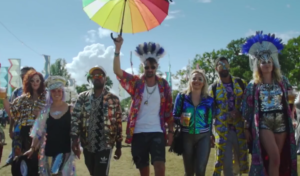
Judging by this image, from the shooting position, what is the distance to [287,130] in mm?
5648

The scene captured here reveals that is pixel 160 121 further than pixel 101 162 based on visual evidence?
Yes

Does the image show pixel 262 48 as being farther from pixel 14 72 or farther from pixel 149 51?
pixel 14 72

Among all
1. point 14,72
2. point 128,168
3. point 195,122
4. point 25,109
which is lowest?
point 128,168

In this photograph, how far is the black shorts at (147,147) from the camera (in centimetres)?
544

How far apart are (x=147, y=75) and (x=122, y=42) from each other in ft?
2.43

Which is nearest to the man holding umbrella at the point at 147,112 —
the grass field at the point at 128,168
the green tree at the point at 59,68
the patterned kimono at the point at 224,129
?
the patterned kimono at the point at 224,129

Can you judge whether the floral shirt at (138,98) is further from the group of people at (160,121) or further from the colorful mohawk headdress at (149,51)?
the colorful mohawk headdress at (149,51)

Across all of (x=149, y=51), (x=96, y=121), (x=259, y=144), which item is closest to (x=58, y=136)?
(x=96, y=121)

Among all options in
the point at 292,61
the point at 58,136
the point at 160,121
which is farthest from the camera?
the point at 292,61

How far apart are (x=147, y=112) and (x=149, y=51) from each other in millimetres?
1044

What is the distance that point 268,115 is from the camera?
557cm

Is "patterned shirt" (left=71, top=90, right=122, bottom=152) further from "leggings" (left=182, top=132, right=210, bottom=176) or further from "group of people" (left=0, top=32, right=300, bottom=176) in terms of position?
"leggings" (left=182, top=132, right=210, bottom=176)

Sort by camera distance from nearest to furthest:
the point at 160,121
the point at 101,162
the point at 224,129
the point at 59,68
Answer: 1. the point at 101,162
2. the point at 160,121
3. the point at 224,129
4. the point at 59,68

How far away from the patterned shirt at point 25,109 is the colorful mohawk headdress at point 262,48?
3.78 m
